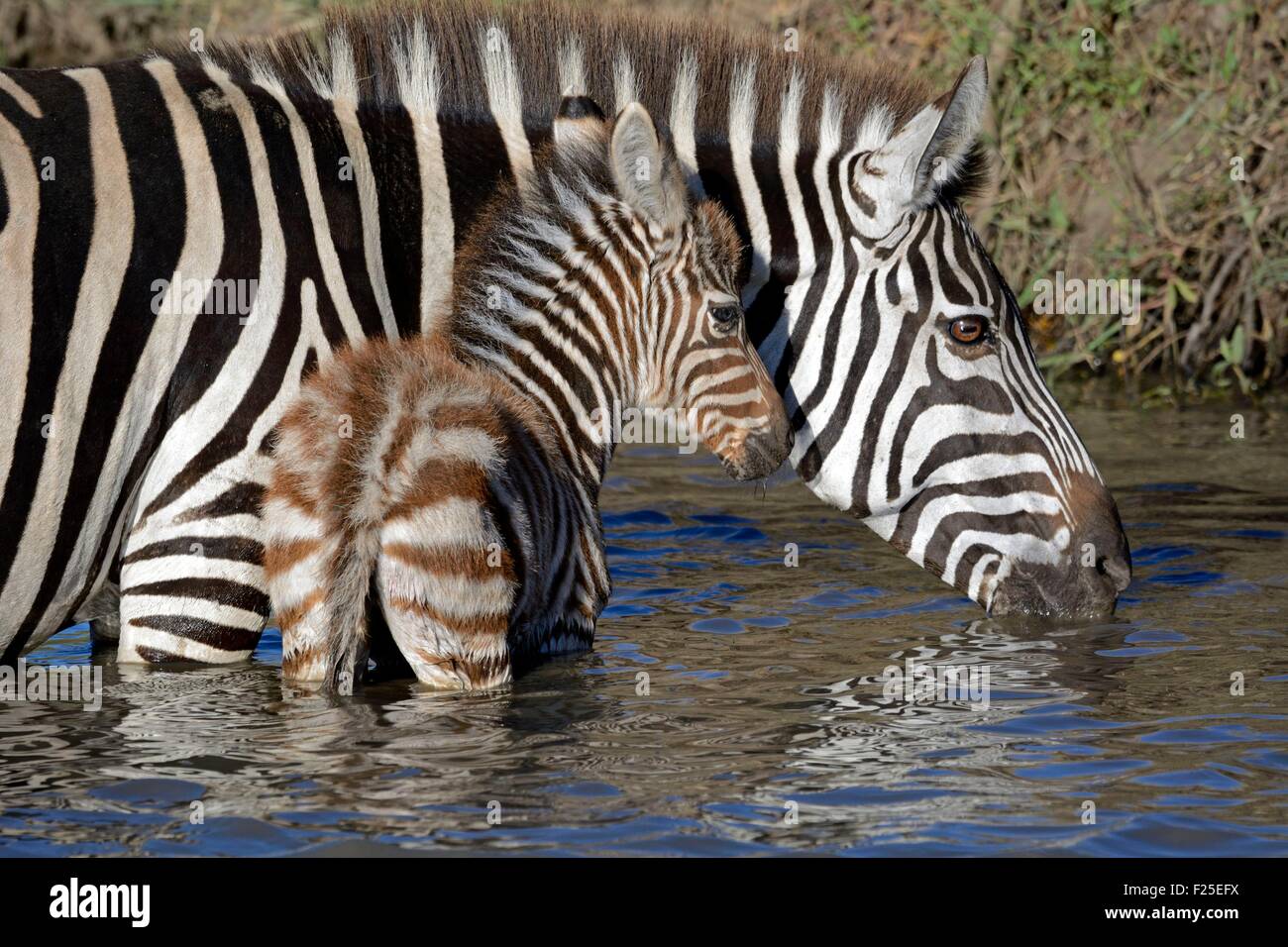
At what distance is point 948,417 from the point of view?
24.3 ft

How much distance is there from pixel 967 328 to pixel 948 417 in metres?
0.37

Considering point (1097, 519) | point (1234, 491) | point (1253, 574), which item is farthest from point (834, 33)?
point (1097, 519)

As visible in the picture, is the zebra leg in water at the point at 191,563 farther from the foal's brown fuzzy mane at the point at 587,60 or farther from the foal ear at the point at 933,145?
the foal ear at the point at 933,145

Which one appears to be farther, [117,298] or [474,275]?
[474,275]

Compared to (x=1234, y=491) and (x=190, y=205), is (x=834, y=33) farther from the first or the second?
(x=190, y=205)

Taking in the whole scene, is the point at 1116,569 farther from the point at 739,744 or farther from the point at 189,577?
the point at 189,577

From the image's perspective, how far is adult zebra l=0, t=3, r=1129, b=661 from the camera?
6.24 m

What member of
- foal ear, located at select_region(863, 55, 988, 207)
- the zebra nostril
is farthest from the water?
foal ear, located at select_region(863, 55, 988, 207)

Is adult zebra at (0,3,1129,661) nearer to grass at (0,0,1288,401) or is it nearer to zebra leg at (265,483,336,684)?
zebra leg at (265,483,336,684)

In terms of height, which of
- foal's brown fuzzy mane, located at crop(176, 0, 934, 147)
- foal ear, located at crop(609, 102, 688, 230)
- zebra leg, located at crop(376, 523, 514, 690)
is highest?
foal's brown fuzzy mane, located at crop(176, 0, 934, 147)

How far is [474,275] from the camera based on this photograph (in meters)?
6.77

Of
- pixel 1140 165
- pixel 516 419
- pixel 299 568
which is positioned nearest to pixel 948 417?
pixel 516 419

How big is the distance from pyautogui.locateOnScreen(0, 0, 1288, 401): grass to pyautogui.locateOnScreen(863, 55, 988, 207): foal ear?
251 inches

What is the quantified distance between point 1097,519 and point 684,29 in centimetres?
262
